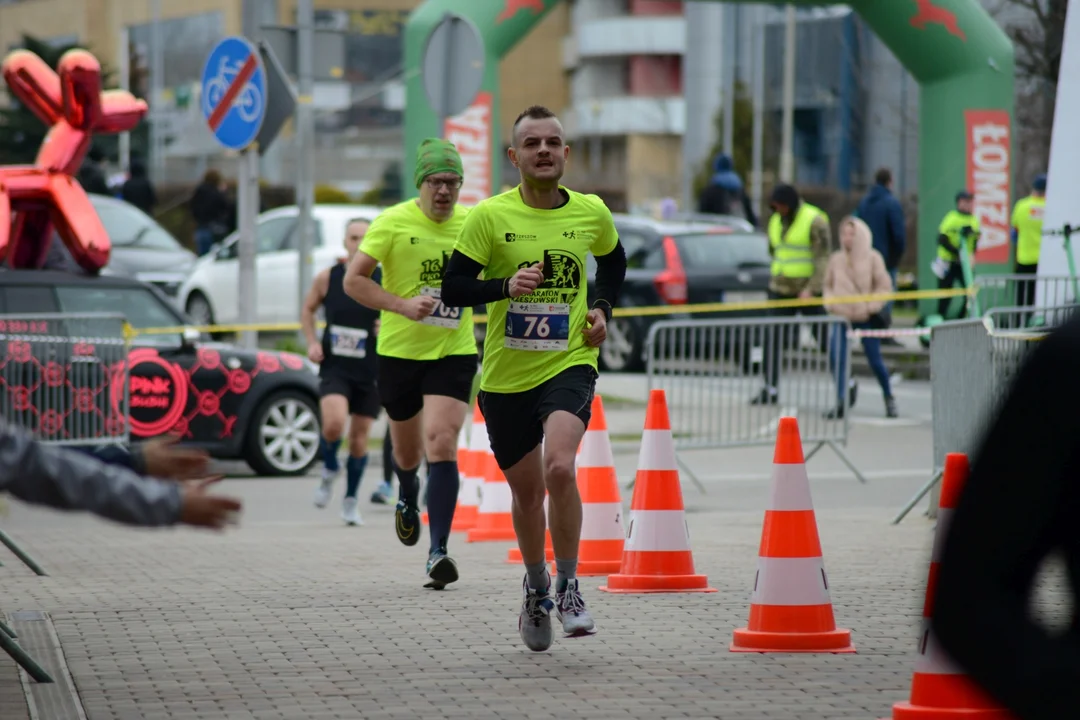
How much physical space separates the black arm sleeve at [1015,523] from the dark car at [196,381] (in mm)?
12086

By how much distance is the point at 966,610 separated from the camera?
208 cm

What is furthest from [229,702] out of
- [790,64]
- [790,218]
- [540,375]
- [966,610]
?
[790,64]

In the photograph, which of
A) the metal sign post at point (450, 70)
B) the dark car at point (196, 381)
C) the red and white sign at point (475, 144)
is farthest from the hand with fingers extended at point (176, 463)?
the red and white sign at point (475, 144)

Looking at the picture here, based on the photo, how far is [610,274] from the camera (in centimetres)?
727

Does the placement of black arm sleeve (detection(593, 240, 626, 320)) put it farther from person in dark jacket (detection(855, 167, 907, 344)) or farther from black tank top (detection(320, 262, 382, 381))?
person in dark jacket (detection(855, 167, 907, 344))

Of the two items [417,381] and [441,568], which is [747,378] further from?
[441,568]

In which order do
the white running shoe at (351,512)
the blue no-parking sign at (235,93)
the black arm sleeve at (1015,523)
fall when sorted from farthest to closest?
1. the blue no-parking sign at (235,93)
2. the white running shoe at (351,512)
3. the black arm sleeve at (1015,523)

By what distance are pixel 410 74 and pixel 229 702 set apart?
53.5 feet

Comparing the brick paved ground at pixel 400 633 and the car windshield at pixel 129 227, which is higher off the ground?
the car windshield at pixel 129 227

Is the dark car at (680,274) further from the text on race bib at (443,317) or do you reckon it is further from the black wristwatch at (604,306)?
the black wristwatch at (604,306)

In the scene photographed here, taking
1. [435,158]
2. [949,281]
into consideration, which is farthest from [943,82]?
[435,158]

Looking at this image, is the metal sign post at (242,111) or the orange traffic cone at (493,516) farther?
the metal sign post at (242,111)

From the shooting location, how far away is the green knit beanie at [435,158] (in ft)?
29.4

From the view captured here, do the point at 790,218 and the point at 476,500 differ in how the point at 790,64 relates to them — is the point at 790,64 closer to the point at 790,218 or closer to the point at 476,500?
the point at 790,218
